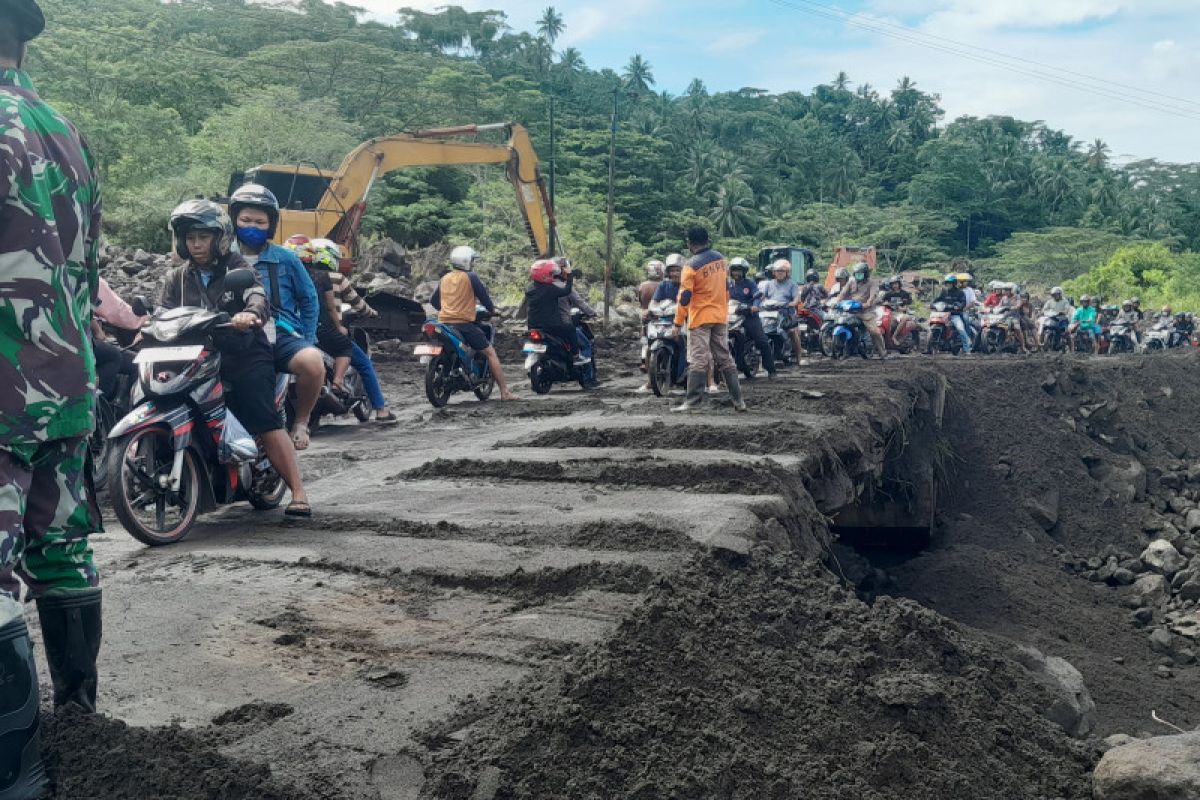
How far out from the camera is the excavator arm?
60.0 feet

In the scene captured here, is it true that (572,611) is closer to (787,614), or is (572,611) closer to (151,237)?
(787,614)

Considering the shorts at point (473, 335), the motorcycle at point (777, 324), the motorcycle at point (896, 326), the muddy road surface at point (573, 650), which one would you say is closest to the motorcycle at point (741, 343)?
the motorcycle at point (777, 324)

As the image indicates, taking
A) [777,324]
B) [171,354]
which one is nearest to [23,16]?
[171,354]

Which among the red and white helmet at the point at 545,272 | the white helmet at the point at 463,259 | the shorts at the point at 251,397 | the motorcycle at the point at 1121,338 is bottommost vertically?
the motorcycle at the point at 1121,338

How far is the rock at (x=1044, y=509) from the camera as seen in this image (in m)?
14.7

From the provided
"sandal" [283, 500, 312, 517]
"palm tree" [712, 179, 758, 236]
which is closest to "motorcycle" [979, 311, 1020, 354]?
"sandal" [283, 500, 312, 517]

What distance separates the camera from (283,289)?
6.74 meters

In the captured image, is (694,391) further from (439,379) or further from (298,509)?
(298,509)

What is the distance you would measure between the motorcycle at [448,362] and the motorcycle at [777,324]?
16.0ft

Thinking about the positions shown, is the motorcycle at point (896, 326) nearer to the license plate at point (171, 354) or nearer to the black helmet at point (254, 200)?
the black helmet at point (254, 200)

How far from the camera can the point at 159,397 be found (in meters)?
5.51

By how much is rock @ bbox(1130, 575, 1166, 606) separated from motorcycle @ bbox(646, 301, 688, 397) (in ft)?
19.4

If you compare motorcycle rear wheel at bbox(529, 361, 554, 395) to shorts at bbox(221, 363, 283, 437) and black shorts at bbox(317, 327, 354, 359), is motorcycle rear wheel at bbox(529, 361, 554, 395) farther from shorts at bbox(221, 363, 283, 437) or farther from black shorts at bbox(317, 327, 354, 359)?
shorts at bbox(221, 363, 283, 437)

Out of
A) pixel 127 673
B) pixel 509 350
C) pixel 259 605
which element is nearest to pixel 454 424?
pixel 259 605
